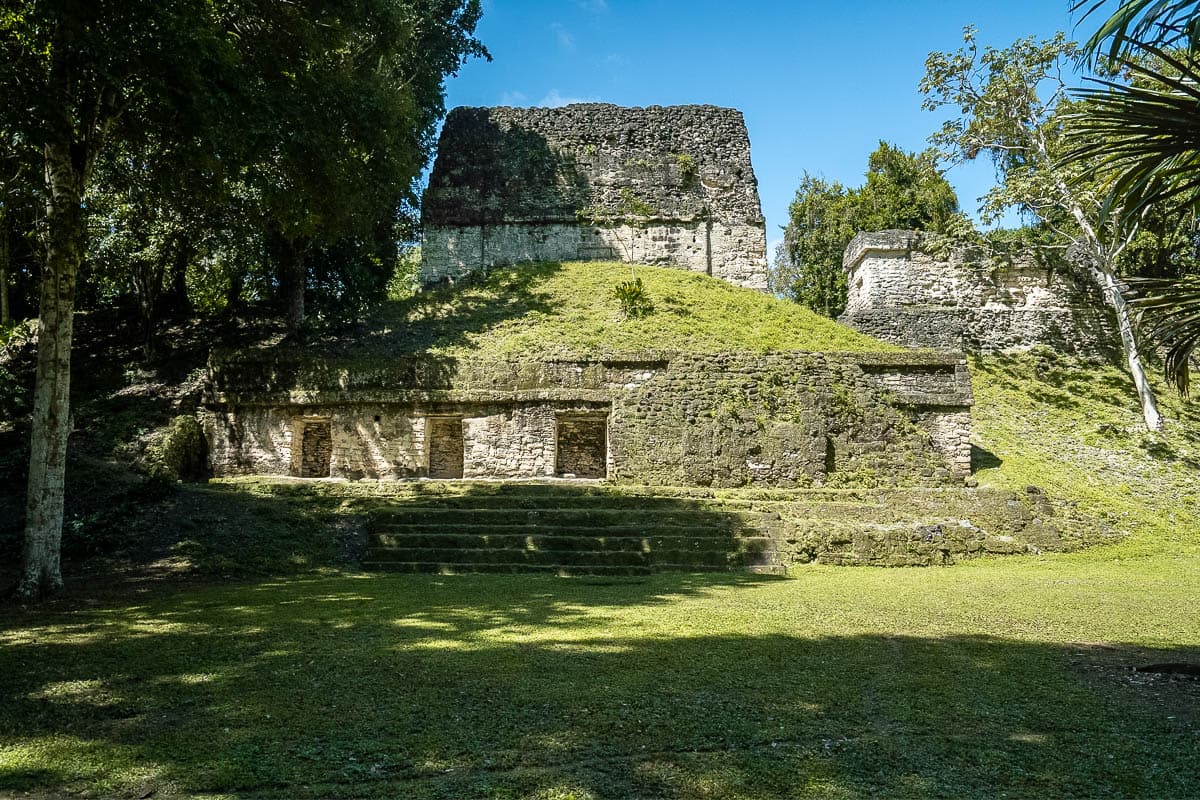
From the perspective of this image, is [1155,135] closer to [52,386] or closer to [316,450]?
[52,386]

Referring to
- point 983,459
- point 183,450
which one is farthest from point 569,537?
point 983,459

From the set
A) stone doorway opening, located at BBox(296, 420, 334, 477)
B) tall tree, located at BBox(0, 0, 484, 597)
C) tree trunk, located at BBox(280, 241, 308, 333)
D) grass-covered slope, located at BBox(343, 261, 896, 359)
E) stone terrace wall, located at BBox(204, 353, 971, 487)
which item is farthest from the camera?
tree trunk, located at BBox(280, 241, 308, 333)

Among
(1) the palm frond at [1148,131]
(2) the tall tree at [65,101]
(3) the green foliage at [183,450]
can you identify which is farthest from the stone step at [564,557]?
(1) the palm frond at [1148,131]

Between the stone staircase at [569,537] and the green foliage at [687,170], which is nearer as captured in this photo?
the stone staircase at [569,537]

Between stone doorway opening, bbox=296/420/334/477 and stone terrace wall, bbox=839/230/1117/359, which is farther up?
stone terrace wall, bbox=839/230/1117/359

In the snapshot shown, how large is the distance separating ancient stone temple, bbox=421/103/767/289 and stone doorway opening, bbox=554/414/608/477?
815 centimetres

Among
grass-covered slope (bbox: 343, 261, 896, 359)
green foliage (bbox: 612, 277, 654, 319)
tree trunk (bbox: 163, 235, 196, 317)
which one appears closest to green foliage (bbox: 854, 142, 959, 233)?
grass-covered slope (bbox: 343, 261, 896, 359)

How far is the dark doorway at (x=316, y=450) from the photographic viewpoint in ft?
47.4

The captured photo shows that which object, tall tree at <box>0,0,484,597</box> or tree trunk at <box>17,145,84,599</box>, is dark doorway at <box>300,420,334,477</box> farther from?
tree trunk at <box>17,145,84,599</box>

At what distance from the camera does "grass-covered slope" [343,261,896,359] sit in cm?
1481

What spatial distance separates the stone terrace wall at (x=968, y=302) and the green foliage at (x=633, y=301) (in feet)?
18.7

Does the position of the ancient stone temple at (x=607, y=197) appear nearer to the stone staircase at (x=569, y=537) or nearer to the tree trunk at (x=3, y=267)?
the tree trunk at (x=3, y=267)

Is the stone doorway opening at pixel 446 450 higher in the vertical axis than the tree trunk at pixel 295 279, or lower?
lower

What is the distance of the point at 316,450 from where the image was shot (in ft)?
47.8
